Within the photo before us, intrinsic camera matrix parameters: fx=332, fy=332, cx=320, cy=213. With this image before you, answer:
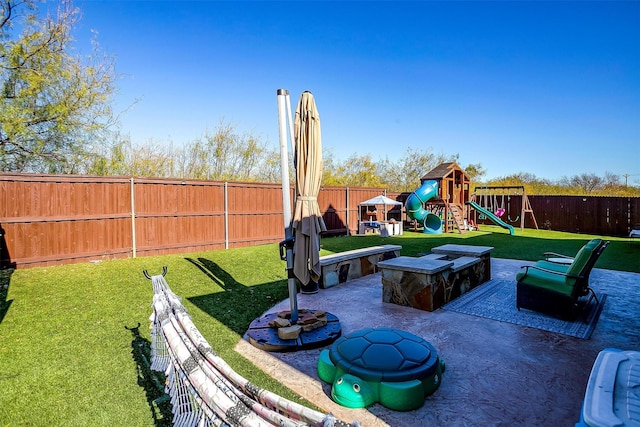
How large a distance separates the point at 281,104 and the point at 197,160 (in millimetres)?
13771

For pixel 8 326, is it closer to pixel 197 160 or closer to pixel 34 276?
pixel 34 276

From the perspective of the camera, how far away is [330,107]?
16.7 m

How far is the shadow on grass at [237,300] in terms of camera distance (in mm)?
4395

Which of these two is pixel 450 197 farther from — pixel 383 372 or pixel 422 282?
pixel 383 372

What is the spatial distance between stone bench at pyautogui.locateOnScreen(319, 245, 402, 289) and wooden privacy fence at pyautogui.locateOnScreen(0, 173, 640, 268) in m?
4.21

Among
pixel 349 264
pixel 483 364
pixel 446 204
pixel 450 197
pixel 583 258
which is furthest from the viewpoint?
pixel 450 197

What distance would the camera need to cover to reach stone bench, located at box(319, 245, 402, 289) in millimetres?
5977

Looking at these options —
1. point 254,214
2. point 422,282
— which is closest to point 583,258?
point 422,282

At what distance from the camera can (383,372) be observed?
2490 millimetres

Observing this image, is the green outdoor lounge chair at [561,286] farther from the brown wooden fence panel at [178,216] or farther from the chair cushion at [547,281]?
the brown wooden fence panel at [178,216]

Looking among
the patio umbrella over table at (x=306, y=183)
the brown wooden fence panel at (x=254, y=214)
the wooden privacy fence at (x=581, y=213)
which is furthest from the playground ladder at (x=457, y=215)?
the patio umbrella over table at (x=306, y=183)

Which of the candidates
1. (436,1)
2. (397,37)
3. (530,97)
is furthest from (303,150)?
(530,97)

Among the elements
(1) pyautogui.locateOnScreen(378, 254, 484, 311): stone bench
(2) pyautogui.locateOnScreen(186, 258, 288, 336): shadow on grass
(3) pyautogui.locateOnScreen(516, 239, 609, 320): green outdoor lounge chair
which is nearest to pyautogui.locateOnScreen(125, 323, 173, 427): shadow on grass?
(2) pyautogui.locateOnScreen(186, 258, 288, 336): shadow on grass

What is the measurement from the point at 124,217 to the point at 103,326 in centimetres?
445
